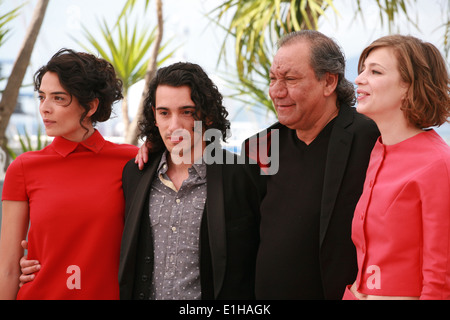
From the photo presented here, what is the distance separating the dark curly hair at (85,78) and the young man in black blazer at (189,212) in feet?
0.93

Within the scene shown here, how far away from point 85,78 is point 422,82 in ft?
4.05

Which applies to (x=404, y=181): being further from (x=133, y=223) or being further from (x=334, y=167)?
(x=133, y=223)

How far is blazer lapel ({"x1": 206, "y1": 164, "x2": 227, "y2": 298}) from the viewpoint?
1777 mm

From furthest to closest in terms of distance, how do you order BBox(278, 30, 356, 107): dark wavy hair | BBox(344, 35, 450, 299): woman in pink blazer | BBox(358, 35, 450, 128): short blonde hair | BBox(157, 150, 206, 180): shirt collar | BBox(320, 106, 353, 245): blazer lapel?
1. BBox(278, 30, 356, 107): dark wavy hair
2. BBox(157, 150, 206, 180): shirt collar
3. BBox(320, 106, 353, 245): blazer lapel
4. BBox(358, 35, 450, 128): short blonde hair
5. BBox(344, 35, 450, 299): woman in pink blazer

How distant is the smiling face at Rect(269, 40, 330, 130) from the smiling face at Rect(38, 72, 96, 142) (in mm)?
771

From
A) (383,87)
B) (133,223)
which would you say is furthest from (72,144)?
(383,87)

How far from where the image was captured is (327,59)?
2.02m

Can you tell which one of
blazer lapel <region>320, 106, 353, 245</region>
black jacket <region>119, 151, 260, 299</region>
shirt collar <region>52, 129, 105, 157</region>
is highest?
shirt collar <region>52, 129, 105, 157</region>

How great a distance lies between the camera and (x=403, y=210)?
1.52 metres

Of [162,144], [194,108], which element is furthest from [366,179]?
[162,144]

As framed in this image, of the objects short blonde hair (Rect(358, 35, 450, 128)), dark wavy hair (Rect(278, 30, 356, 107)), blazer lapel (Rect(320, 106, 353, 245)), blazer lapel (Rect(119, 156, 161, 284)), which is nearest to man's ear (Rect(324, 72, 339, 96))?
dark wavy hair (Rect(278, 30, 356, 107))

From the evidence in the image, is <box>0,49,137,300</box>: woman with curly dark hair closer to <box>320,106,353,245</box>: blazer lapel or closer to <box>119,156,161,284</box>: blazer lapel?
<box>119,156,161,284</box>: blazer lapel

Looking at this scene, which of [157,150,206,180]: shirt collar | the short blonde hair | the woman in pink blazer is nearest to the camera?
the woman in pink blazer

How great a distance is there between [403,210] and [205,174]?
702 millimetres
